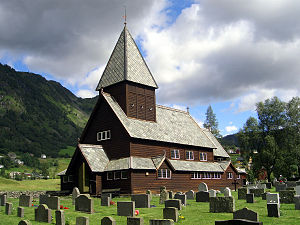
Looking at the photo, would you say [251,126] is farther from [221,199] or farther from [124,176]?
[221,199]

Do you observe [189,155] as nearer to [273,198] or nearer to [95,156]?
[95,156]

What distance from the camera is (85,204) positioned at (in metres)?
21.7

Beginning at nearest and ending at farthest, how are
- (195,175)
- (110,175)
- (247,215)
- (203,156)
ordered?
(247,215) → (110,175) → (195,175) → (203,156)

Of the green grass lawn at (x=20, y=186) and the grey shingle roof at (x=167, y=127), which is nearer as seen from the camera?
the grey shingle roof at (x=167, y=127)

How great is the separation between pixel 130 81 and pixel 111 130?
21.6ft

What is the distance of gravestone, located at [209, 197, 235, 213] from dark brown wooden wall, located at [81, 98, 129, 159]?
18.6 metres

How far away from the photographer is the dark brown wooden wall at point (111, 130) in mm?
38875

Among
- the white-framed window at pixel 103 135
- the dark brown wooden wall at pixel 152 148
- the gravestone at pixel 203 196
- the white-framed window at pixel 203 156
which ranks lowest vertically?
the gravestone at pixel 203 196

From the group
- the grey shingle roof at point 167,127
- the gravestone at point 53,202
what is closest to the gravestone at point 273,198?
the gravestone at point 53,202

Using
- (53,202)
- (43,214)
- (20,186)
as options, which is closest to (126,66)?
(53,202)

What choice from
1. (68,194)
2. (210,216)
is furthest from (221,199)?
(68,194)

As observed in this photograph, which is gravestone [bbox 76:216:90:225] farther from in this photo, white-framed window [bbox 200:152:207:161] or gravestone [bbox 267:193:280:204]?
white-framed window [bbox 200:152:207:161]

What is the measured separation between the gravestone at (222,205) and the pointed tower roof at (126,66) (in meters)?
24.1

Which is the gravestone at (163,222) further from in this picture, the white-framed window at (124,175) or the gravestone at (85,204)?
the white-framed window at (124,175)
